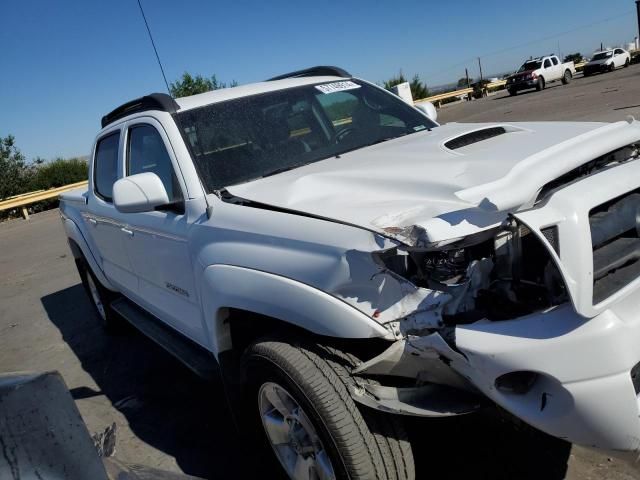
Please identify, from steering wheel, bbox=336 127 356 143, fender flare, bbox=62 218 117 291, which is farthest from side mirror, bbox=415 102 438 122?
fender flare, bbox=62 218 117 291

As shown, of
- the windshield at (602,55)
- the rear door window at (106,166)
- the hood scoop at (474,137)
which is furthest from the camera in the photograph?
the windshield at (602,55)

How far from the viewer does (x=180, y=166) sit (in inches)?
115

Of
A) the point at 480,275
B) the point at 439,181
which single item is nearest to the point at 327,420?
the point at 480,275

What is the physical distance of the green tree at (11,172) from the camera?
26.8m

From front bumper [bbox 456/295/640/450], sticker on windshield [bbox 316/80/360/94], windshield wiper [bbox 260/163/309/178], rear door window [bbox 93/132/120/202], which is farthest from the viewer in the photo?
rear door window [bbox 93/132/120/202]

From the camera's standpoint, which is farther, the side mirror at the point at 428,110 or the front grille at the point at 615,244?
the side mirror at the point at 428,110

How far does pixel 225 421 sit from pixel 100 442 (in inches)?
73.5

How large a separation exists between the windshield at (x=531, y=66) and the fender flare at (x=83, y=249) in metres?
32.6

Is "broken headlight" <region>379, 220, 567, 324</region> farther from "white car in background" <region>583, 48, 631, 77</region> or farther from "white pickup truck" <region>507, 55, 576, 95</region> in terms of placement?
"white car in background" <region>583, 48, 631, 77</region>

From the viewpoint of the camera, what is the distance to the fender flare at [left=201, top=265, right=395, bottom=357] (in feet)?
6.46

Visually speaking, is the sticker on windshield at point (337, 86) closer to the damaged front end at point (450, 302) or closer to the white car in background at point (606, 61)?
the damaged front end at point (450, 302)

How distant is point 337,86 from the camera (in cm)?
386

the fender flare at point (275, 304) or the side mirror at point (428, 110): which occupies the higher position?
the side mirror at point (428, 110)

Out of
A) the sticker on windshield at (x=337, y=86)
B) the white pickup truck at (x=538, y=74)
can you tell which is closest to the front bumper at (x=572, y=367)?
the sticker on windshield at (x=337, y=86)
